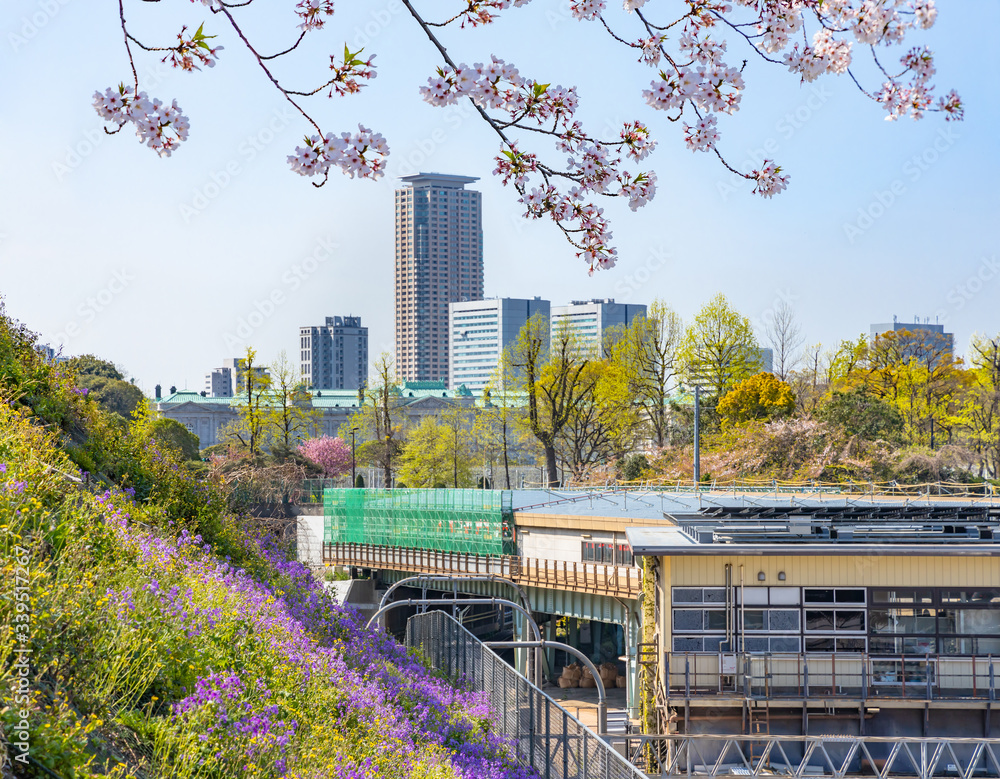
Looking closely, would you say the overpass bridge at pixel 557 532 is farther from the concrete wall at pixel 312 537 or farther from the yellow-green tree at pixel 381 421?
the yellow-green tree at pixel 381 421

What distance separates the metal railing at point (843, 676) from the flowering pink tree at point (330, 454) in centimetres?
4838

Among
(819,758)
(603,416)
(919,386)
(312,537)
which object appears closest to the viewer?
(819,758)

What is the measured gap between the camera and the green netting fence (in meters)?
36.7

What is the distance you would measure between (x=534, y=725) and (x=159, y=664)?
5333mm

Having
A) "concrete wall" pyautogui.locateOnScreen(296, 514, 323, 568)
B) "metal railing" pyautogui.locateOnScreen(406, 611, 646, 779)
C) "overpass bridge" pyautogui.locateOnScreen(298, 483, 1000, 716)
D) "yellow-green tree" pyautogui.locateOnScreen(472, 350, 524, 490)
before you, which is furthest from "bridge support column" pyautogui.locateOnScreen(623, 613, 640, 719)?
"yellow-green tree" pyautogui.locateOnScreen(472, 350, 524, 490)

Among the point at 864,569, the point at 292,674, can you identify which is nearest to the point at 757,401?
the point at 864,569

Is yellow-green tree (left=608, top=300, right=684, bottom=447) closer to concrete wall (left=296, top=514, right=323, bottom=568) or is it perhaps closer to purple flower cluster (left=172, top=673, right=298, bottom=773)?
concrete wall (left=296, top=514, right=323, bottom=568)

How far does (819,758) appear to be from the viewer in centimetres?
1805

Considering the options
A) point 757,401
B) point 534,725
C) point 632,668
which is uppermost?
point 757,401

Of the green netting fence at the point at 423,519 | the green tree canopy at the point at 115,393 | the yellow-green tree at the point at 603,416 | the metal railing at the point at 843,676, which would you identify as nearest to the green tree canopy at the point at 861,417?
the yellow-green tree at the point at 603,416

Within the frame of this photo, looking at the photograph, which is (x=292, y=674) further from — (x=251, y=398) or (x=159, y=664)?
(x=251, y=398)

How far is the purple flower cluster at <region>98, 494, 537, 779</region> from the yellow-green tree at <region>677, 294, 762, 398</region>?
1575 inches

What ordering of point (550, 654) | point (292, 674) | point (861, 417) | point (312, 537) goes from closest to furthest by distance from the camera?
point (292, 674)
point (550, 654)
point (861, 417)
point (312, 537)

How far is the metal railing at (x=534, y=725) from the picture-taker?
8094 mm
